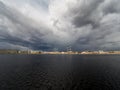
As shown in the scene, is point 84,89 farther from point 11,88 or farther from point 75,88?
point 11,88

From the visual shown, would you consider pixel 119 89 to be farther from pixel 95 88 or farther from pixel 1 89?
pixel 1 89

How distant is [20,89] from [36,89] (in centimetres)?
687

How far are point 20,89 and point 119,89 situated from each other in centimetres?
4323

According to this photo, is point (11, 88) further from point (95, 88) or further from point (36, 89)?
point (95, 88)

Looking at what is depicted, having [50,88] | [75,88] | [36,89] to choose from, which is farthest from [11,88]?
[75,88]

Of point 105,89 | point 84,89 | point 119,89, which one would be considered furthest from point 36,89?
point 119,89

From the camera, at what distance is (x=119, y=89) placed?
41312 millimetres

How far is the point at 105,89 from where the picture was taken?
42281 millimetres

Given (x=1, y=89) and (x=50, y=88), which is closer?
(x=1, y=89)

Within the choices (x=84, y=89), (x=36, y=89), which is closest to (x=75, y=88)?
(x=84, y=89)

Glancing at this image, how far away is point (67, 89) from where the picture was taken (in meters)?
42.1

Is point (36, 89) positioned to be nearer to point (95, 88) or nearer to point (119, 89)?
point (95, 88)

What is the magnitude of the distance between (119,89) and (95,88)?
32.4ft

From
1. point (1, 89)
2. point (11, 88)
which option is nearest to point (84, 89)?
point (11, 88)
